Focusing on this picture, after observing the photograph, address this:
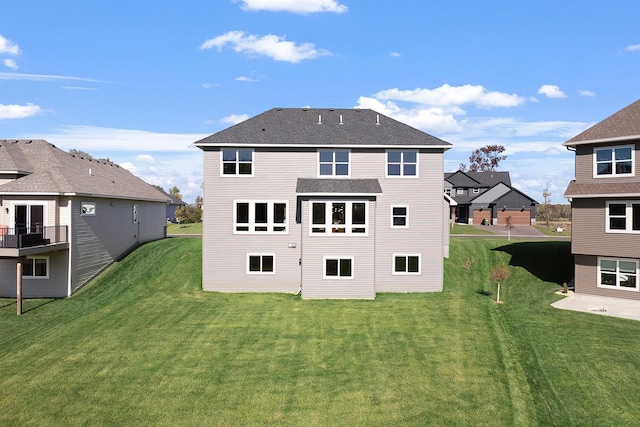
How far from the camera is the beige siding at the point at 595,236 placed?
21797mm

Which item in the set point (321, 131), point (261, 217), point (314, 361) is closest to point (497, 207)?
point (321, 131)

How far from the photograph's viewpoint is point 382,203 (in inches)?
996

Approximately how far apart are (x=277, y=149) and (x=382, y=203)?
6.91 m

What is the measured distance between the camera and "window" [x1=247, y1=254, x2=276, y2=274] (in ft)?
82.6

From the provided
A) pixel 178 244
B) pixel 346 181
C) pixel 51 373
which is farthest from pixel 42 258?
pixel 346 181

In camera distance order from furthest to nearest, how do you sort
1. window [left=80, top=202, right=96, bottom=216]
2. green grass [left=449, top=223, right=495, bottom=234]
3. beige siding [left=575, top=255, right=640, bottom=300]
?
Result: green grass [left=449, top=223, right=495, bottom=234]
window [left=80, top=202, right=96, bottom=216]
beige siding [left=575, top=255, right=640, bottom=300]

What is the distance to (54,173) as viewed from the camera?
25625 millimetres

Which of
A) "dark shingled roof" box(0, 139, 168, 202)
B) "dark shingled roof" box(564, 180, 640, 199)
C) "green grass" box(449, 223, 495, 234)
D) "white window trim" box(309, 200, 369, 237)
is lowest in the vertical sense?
"green grass" box(449, 223, 495, 234)

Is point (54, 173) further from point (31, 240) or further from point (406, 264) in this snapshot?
point (406, 264)

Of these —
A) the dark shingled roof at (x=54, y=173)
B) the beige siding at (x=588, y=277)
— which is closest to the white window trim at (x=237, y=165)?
the dark shingled roof at (x=54, y=173)

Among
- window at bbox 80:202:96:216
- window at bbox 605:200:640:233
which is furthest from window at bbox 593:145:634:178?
window at bbox 80:202:96:216

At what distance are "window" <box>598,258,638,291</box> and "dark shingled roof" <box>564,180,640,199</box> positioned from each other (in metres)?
3.60

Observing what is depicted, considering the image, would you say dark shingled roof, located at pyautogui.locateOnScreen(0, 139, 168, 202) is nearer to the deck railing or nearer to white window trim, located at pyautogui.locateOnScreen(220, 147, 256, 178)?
the deck railing

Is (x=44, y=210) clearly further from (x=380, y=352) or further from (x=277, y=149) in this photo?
(x=380, y=352)
